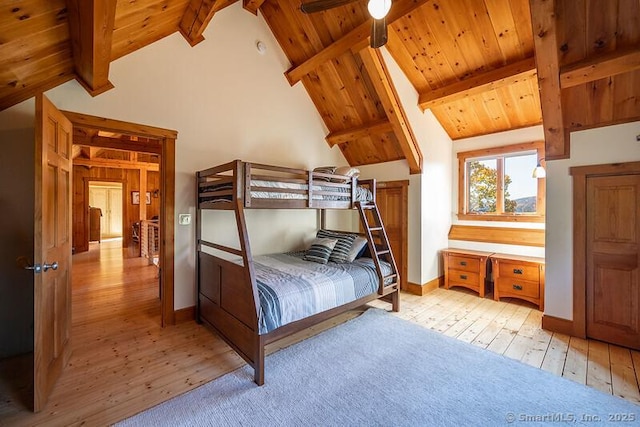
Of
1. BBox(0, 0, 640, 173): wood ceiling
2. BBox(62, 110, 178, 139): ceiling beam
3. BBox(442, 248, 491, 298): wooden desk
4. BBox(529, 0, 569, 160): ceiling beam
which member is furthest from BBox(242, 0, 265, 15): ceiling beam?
BBox(442, 248, 491, 298): wooden desk

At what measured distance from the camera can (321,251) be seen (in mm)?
3748

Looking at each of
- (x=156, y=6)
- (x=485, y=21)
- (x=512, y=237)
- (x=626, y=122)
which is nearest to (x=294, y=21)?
(x=156, y=6)

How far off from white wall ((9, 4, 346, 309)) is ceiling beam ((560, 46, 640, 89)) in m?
3.25

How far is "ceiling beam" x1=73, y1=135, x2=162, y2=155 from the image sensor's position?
4.47 m

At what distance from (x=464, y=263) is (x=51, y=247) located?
4948mm

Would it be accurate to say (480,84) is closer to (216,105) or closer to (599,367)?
(599,367)

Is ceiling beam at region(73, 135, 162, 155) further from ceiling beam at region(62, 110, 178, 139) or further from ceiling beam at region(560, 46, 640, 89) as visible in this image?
ceiling beam at region(560, 46, 640, 89)

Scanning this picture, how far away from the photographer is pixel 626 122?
2.67 m

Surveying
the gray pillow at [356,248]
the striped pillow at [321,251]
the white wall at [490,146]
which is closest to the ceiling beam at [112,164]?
the striped pillow at [321,251]

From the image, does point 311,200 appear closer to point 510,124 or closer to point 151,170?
point 510,124

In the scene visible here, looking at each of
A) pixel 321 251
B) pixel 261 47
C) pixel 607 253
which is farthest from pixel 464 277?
pixel 261 47

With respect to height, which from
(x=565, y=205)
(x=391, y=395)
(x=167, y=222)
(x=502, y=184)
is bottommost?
(x=391, y=395)

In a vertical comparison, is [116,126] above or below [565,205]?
above

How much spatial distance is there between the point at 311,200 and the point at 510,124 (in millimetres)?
3453
